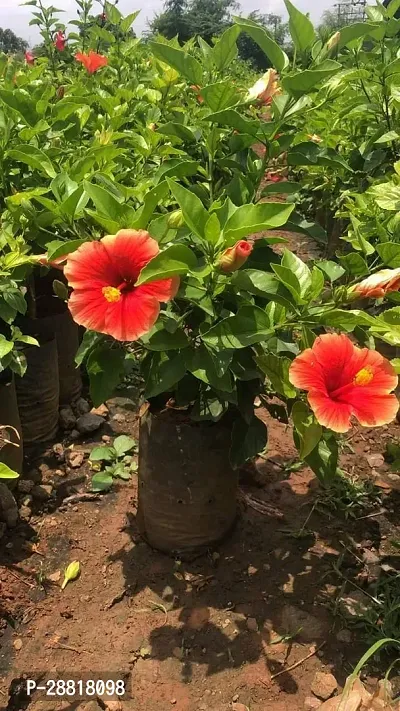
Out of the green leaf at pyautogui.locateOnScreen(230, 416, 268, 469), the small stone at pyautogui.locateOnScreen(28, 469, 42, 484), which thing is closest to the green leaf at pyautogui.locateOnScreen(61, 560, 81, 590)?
the small stone at pyautogui.locateOnScreen(28, 469, 42, 484)

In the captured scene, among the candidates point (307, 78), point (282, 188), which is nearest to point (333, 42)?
point (307, 78)

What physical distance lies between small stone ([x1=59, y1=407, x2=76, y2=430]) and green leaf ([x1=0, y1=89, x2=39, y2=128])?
1126 mm

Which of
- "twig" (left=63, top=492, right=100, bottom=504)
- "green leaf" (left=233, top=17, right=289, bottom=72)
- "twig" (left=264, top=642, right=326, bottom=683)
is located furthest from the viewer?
"twig" (left=63, top=492, right=100, bottom=504)

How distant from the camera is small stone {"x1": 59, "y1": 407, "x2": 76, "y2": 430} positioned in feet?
8.12

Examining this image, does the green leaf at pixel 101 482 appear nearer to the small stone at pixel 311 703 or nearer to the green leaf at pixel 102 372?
the green leaf at pixel 102 372

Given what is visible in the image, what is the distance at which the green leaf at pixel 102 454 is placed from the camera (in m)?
2.25

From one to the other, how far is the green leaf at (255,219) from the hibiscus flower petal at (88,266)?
25 cm

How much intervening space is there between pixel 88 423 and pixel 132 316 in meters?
1.35

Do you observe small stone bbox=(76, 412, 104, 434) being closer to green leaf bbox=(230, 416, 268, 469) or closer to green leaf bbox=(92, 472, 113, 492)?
green leaf bbox=(92, 472, 113, 492)

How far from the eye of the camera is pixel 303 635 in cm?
164

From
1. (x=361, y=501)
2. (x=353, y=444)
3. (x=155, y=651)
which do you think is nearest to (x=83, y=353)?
(x=155, y=651)

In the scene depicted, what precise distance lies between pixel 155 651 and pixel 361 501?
0.86m

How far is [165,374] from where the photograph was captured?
1.43 meters

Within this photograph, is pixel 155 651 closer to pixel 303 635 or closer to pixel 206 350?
pixel 303 635
